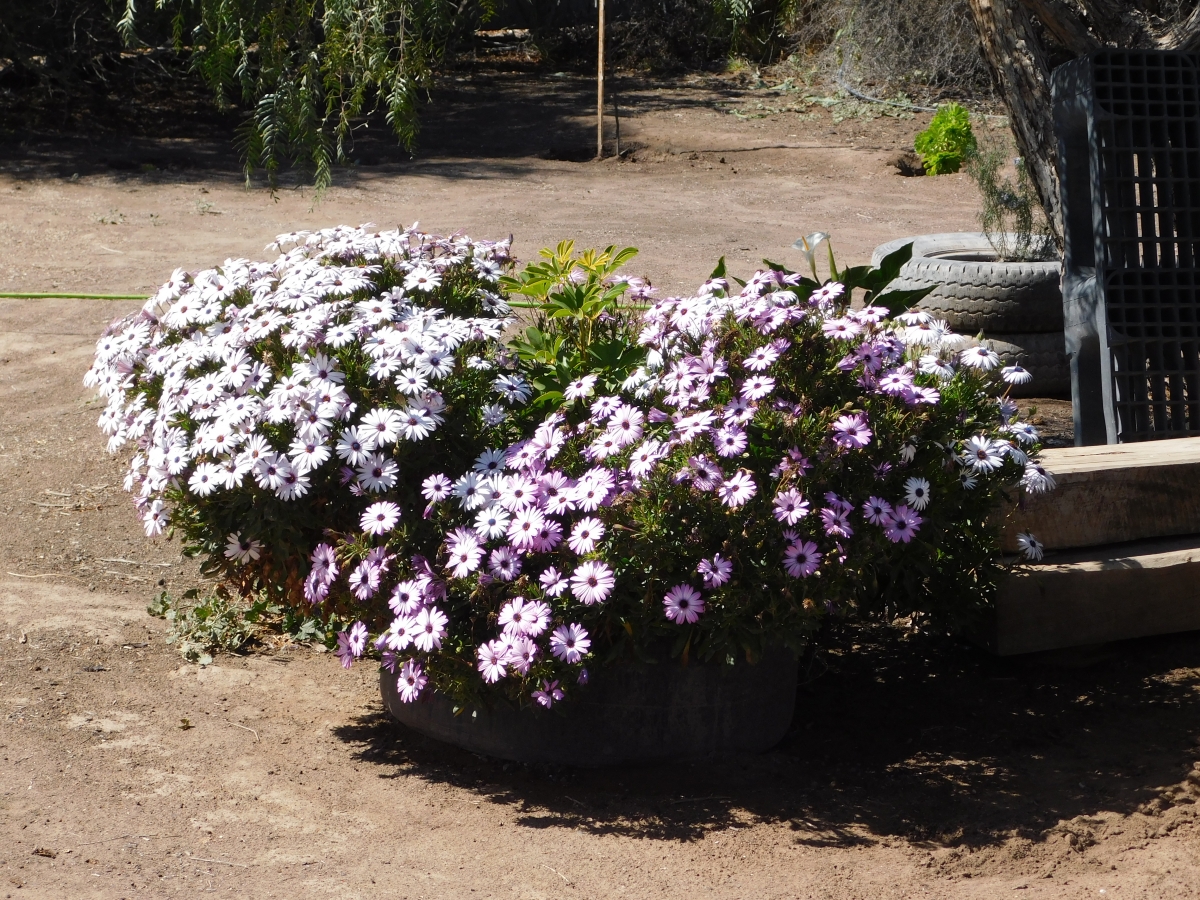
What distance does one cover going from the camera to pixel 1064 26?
5027 mm

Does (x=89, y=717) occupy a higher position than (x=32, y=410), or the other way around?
(x=32, y=410)

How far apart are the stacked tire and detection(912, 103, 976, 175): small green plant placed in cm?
644

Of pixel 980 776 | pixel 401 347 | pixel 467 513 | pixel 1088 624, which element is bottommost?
pixel 980 776

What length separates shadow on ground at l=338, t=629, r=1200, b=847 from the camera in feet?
9.39

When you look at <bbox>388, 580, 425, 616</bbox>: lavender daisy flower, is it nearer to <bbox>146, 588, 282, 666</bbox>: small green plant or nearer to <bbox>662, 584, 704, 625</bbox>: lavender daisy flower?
<bbox>662, 584, 704, 625</bbox>: lavender daisy flower

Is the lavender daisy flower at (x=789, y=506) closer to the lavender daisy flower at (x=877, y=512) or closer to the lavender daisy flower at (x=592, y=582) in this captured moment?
the lavender daisy flower at (x=877, y=512)

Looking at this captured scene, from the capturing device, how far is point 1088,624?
3.52m

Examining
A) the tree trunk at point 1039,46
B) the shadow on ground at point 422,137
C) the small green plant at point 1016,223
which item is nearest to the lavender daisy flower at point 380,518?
the tree trunk at point 1039,46

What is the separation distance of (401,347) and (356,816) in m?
1.06

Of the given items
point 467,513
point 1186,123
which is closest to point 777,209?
point 1186,123

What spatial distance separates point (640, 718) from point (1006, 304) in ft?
11.7

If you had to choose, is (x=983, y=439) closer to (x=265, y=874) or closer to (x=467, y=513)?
(x=467, y=513)

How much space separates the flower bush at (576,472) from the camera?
2693mm

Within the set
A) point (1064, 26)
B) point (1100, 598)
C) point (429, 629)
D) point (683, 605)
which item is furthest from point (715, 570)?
point (1064, 26)
